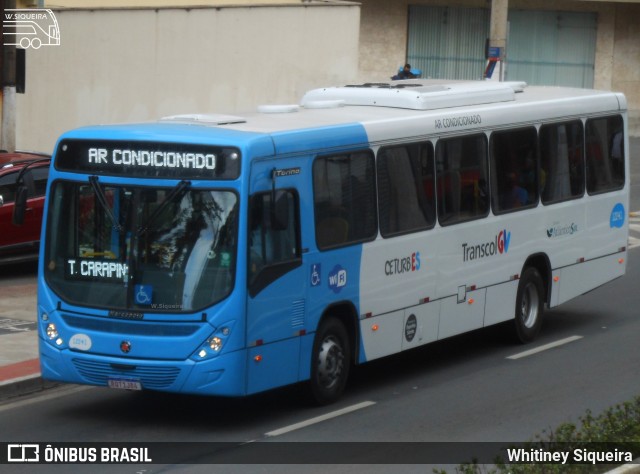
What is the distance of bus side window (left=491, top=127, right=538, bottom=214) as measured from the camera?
46.2 ft

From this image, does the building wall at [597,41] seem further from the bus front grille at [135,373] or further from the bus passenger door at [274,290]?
the bus front grille at [135,373]

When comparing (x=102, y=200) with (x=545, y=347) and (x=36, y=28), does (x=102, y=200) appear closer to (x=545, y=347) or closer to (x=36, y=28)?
(x=545, y=347)

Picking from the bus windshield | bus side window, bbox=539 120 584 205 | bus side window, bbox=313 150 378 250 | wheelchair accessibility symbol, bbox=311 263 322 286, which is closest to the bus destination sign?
the bus windshield

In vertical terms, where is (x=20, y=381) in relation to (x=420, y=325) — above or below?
below

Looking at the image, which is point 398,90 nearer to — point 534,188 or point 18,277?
point 534,188

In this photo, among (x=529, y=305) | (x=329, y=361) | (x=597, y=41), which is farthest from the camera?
(x=597, y=41)

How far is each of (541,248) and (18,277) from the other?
8.18m

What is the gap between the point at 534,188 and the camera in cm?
1473

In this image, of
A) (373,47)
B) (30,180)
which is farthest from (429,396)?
(373,47)

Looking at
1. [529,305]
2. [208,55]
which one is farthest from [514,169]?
[208,55]

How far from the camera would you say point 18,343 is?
1374 cm

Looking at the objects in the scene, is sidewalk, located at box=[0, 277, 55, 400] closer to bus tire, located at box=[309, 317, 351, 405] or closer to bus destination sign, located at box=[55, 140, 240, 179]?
bus destination sign, located at box=[55, 140, 240, 179]

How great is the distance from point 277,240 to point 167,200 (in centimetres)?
100

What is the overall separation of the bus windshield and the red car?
24.2 ft
